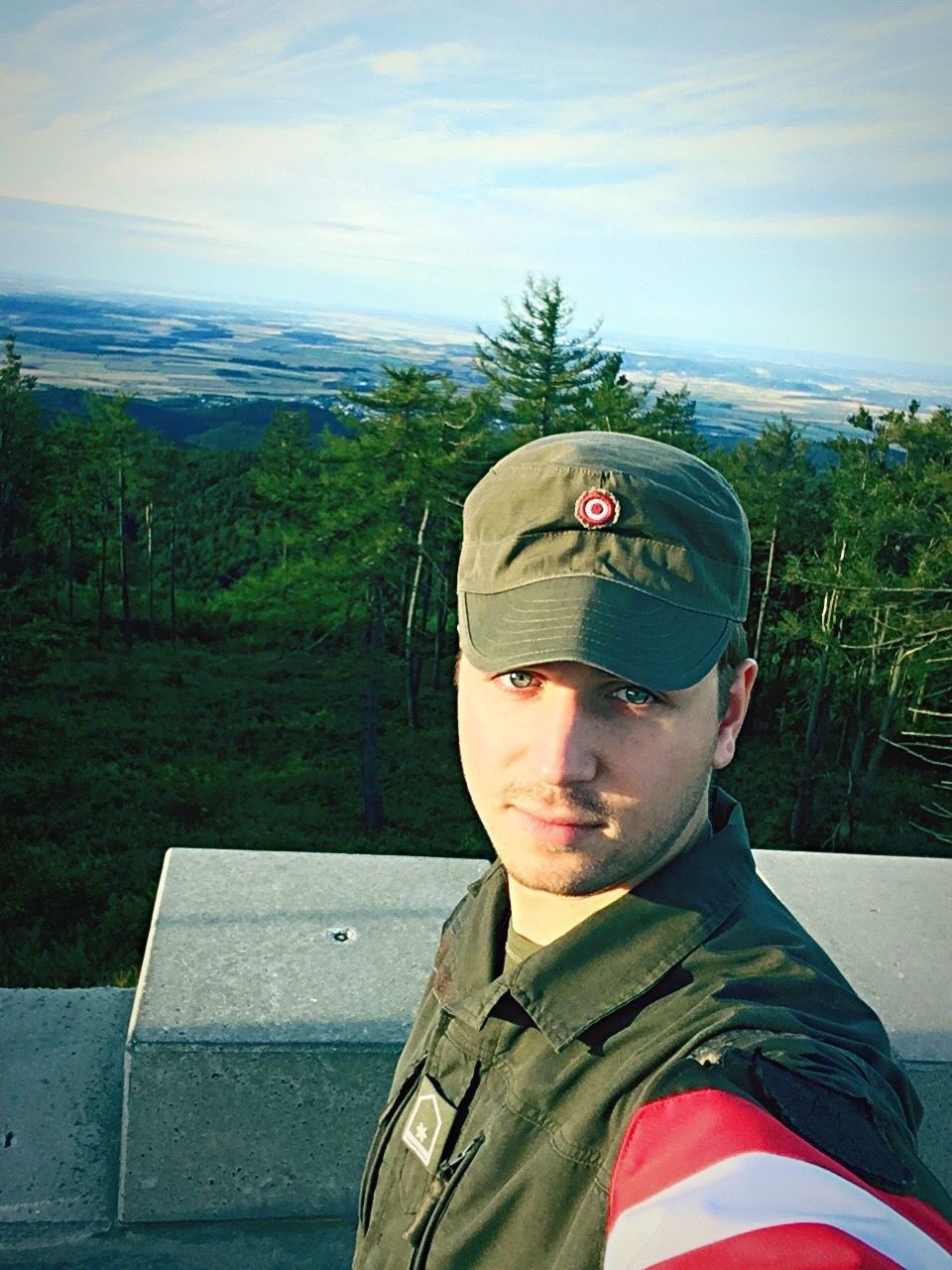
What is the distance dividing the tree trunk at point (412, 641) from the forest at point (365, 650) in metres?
0.13

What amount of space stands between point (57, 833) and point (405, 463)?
13.0 meters

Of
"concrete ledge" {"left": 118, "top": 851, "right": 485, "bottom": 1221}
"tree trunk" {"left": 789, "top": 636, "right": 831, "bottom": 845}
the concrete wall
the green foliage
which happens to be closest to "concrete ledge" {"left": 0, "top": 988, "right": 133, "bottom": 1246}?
the concrete wall

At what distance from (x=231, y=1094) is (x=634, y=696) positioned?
84.6 inches

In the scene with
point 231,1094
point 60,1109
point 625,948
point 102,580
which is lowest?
point 102,580

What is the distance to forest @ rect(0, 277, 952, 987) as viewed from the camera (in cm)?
2342

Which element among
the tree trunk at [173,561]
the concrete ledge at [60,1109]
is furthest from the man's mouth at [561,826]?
the tree trunk at [173,561]

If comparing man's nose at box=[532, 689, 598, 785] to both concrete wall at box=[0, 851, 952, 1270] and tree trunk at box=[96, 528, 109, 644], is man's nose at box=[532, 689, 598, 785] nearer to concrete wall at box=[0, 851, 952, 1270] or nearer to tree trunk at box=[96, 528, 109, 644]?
concrete wall at box=[0, 851, 952, 1270]

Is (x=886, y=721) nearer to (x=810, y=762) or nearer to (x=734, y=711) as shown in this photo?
(x=810, y=762)

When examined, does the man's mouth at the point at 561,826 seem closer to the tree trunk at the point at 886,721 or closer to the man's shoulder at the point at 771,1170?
the man's shoulder at the point at 771,1170

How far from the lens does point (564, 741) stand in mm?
1485

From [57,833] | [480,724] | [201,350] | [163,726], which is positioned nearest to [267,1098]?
[480,724]

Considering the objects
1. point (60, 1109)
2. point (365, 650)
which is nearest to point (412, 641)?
point (365, 650)

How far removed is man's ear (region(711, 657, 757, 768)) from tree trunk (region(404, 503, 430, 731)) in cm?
2288

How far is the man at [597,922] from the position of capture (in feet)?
3.90
